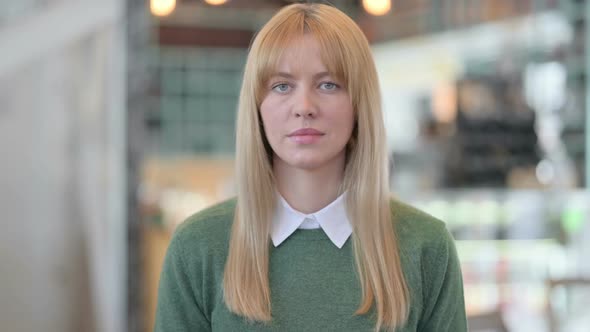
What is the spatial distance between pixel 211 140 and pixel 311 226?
5079 millimetres

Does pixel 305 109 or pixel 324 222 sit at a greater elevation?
pixel 305 109

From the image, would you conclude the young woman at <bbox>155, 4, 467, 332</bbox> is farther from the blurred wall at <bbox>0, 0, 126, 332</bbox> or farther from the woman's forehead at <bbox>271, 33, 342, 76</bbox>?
the blurred wall at <bbox>0, 0, 126, 332</bbox>

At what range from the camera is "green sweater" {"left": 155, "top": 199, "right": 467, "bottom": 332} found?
1210 mm

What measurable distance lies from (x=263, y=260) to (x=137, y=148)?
2.55 m

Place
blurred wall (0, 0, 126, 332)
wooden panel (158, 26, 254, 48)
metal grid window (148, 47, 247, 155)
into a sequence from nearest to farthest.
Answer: blurred wall (0, 0, 126, 332)
wooden panel (158, 26, 254, 48)
metal grid window (148, 47, 247, 155)

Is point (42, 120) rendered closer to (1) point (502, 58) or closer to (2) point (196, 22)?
(2) point (196, 22)

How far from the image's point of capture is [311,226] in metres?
1.25

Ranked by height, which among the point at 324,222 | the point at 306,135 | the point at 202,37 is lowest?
the point at 324,222

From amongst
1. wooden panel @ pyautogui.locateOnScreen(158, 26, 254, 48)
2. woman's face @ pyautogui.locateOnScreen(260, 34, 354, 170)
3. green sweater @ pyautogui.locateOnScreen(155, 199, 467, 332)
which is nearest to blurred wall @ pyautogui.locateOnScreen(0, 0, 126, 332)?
wooden panel @ pyautogui.locateOnScreen(158, 26, 254, 48)

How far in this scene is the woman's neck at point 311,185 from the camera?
125cm

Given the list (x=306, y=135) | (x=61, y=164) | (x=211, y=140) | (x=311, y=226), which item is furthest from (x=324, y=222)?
(x=211, y=140)

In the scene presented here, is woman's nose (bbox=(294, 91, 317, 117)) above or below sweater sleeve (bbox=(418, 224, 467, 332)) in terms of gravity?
above

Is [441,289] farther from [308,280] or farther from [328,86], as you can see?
[328,86]

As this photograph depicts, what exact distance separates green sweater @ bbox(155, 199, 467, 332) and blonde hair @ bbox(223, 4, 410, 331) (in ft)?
0.06
